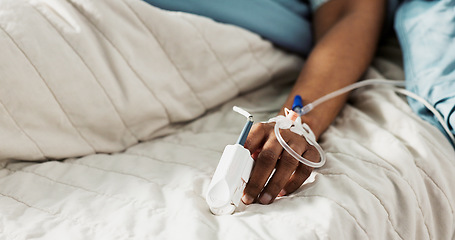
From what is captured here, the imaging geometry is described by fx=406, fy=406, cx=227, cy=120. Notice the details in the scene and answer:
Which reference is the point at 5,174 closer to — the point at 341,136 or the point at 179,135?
the point at 179,135

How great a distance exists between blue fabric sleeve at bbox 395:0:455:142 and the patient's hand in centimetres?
26

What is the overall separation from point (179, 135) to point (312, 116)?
0.25m

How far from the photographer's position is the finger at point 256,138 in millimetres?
598

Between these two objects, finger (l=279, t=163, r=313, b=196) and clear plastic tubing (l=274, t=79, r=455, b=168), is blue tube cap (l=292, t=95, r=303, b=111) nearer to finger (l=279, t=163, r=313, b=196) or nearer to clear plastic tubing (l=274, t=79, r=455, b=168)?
clear plastic tubing (l=274, t=79, r=455, b=168)

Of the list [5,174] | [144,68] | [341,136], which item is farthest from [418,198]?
[5,174]

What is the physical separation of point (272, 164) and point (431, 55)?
0.41 meters

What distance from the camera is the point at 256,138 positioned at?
0.60 metres

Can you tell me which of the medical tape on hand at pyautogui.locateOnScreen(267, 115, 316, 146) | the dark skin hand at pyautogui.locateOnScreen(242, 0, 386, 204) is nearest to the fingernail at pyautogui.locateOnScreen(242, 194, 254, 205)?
the dark skin hand at pyautogui.locateOnScreen(242, 0, 386, 204)

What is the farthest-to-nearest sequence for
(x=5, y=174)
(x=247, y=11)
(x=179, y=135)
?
(x=247, y=11)
(x=179, y=135)
(x=5, y=174)

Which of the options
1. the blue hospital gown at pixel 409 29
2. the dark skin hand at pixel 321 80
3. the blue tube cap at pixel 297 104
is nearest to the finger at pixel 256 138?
the dark skin hand at pixel 321 80

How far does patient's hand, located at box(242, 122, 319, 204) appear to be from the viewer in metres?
0.57

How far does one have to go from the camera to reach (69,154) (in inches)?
27.3

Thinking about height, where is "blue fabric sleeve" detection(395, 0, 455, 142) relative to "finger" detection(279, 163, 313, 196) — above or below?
above

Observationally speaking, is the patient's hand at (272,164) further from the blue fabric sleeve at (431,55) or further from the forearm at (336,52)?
the blue fabric sleeve at (431,55)
